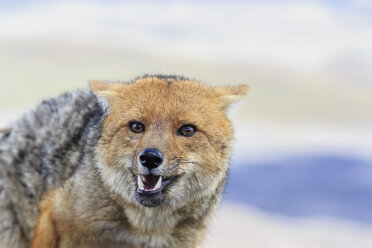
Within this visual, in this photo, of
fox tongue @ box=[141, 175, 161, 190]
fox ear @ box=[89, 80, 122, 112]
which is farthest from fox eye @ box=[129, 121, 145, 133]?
fox ear @ box=[89, 80, 122, 112]

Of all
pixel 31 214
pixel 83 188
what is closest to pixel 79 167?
pixel 83 188

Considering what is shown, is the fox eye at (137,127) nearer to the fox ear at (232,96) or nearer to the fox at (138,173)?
the fox at (138,173)

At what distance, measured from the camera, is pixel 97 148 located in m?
7.29

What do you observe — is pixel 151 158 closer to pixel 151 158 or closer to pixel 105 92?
pixel 151 158

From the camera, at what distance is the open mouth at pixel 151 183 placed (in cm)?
655

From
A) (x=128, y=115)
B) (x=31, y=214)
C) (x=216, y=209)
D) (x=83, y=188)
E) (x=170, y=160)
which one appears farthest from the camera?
(x=31, y=214)

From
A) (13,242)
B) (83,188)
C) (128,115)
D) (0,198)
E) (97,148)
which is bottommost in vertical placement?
(13,242)

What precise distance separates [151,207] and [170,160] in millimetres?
859

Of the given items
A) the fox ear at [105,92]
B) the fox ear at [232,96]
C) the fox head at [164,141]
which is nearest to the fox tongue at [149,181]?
the fox head at [164,141]

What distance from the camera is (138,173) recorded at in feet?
21.2

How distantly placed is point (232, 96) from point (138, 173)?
1.71 metres

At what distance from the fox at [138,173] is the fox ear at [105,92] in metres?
0.01

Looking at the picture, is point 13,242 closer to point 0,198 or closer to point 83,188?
point 0,198

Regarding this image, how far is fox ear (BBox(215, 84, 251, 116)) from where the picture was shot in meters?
7.39
